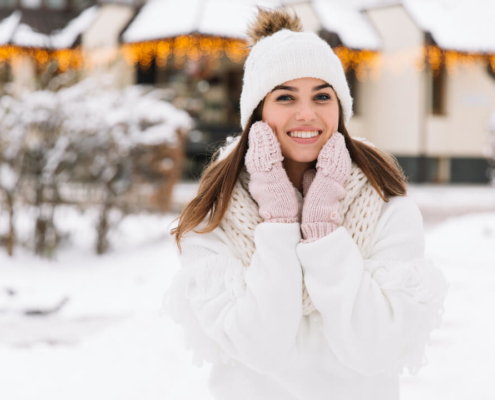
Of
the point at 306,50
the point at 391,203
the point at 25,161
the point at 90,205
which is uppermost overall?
the point at 306,50

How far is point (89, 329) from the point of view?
4.81 meters

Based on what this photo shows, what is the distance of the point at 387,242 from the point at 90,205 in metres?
6.09

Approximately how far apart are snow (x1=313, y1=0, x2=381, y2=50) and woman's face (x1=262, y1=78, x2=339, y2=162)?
14698 mm

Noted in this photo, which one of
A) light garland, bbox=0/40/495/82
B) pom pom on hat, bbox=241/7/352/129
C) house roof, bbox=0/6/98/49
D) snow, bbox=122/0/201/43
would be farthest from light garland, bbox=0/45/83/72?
pom pom on hat, bbox=241/7/352/129

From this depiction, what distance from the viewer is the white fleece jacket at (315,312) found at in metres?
1.55

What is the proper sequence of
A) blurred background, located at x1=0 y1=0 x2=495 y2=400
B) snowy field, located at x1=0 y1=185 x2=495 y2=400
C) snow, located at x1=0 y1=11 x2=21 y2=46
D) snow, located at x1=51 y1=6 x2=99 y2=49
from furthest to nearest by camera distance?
snow, located at x1=51 y1=6 x2=99 y2=49, snow, located at x1=0 y1=11 x2=21 y2=46, blurred background, located at x1=0 y1=0 x2=495 y2=400, snowy field, located at x1=0 y1=185 x2=495 y2=400

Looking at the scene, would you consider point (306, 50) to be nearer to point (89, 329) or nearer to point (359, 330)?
point (359, 330)

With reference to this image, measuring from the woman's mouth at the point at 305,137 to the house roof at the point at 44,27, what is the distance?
16596 mm

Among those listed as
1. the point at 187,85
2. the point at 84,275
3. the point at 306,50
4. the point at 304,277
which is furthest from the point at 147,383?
the point at 187,85

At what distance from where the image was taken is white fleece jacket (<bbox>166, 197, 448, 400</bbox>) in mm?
1550

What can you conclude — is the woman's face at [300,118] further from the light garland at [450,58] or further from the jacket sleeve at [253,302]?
the light garland at [450,58]

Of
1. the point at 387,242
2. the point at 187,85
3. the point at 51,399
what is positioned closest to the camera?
the point at 387,242

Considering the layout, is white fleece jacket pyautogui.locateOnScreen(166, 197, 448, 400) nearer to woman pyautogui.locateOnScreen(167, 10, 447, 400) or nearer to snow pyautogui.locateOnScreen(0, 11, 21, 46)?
woman pyautogui.locateOnScreen(167, 10, 447, 400)

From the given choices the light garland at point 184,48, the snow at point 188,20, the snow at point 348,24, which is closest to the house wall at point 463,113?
the snow at point 348,24
